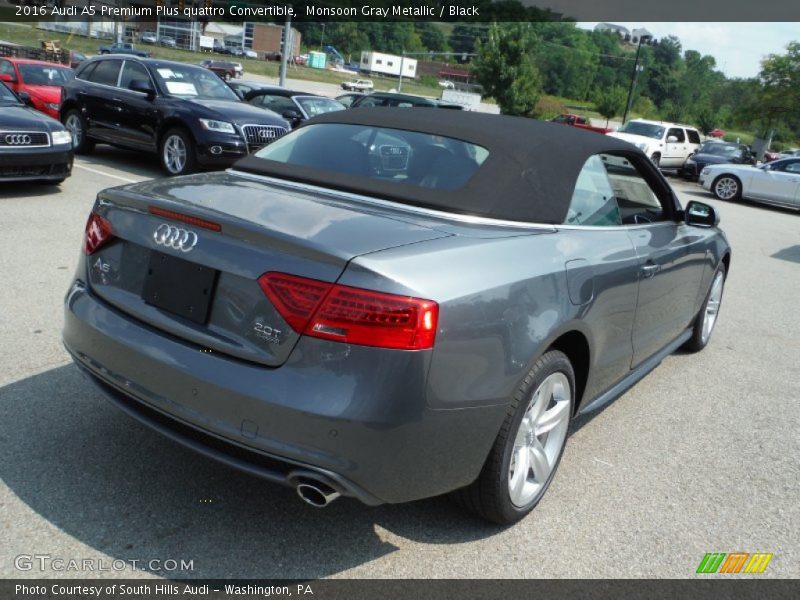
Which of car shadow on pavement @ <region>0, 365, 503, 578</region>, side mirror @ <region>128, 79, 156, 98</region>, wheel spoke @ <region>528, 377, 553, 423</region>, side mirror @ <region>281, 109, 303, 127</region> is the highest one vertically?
side mirror @ <region>128, 79, 156, 98</region>

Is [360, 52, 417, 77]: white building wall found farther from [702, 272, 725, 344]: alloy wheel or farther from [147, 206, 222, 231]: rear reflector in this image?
[147, 206, 222, 231]: rear reflector

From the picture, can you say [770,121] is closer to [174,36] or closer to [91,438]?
[91,438]

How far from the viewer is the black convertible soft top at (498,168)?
10.5ft

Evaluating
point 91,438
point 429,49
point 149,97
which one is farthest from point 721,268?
point 429,49

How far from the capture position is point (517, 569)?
2.80m

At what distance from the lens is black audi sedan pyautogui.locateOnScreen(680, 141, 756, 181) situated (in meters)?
25.2

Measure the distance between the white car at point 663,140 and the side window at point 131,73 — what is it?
17.5m

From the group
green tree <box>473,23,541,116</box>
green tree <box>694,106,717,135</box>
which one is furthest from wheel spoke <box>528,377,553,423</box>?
green tree <box>694,106,717,135</box>

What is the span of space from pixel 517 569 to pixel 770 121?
1559 inches

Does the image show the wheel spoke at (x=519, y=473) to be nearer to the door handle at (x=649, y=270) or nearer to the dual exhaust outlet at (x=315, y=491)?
the dual exhaust outlet at (x=315, y=491)

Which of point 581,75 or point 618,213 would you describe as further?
point 581,75

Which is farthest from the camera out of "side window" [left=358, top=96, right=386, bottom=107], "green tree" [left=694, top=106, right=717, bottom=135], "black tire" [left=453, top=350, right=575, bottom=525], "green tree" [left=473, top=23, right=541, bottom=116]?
"green tree" [left=694, top=106, right=717, bottom=135]

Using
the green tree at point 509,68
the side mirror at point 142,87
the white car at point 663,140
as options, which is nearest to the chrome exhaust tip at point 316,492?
the side mirror at point 142,87

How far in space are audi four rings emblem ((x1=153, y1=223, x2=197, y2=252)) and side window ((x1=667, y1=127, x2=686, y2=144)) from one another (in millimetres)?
26065
